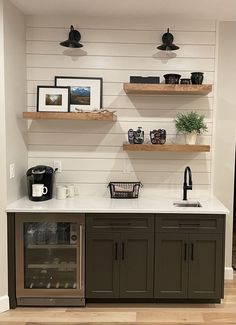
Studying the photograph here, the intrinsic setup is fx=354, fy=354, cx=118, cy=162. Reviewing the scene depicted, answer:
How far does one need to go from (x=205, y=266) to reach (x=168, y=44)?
2.14 meters

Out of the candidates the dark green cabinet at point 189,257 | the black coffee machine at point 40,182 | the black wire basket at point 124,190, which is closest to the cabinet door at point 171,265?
the dark green cabinet at point 189,257

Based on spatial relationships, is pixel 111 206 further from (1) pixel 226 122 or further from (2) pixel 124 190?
(1) pixel 226 122

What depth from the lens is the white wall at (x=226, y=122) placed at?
3641mm

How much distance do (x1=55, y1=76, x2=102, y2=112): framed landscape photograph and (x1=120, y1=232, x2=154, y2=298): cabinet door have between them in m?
1.40

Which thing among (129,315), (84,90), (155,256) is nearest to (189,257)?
(155,256)

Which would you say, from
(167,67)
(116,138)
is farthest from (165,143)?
(167,67)

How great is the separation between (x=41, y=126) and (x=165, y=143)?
51.3 inches

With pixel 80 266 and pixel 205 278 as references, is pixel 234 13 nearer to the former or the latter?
pixel 205 278

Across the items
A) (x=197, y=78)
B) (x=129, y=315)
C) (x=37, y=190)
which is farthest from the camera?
(x=197, y=78)

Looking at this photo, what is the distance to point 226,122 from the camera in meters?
3.71

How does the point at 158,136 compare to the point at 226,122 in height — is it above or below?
below

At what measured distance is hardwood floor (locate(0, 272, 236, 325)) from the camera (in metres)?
2.99

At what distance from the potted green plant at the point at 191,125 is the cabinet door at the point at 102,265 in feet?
3.97

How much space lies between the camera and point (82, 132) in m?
3.73
